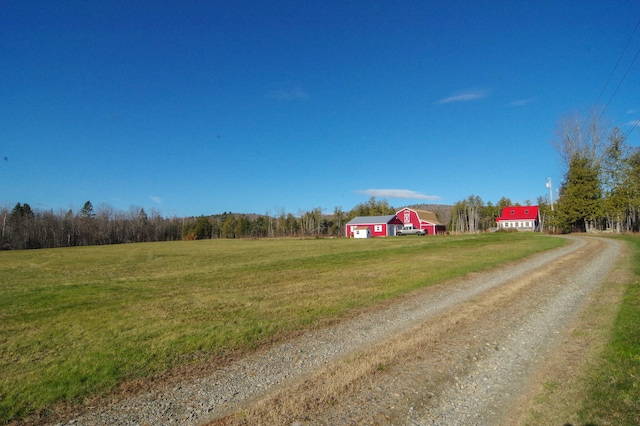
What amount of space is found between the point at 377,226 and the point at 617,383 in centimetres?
6737

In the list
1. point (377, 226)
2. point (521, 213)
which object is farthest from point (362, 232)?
point (521, 213)

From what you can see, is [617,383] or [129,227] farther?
[129,227]

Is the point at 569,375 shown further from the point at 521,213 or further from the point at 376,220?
the point at 521,213

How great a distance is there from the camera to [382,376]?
4648mm

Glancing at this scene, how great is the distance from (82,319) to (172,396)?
5762 millimetres

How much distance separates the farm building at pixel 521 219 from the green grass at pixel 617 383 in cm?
7846

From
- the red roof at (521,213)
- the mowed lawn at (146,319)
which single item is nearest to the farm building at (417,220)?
the red roof at (521,213)

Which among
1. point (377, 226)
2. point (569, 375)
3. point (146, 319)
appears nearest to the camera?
point (569, 375)

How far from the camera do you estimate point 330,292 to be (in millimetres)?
11078

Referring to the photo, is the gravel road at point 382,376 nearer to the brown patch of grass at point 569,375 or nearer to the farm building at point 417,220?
the brown patch of grass at point 569,375

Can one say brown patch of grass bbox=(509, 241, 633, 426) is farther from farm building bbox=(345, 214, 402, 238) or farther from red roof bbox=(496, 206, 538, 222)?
red roof bbox=(496, 206, 538, 222)

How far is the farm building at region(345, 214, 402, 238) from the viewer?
7031 cm

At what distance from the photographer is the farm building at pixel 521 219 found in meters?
76.4

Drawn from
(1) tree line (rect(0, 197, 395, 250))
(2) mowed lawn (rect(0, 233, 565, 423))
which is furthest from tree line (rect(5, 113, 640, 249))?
(2) mowed lawn (rect(0, 233, 565, 423))
